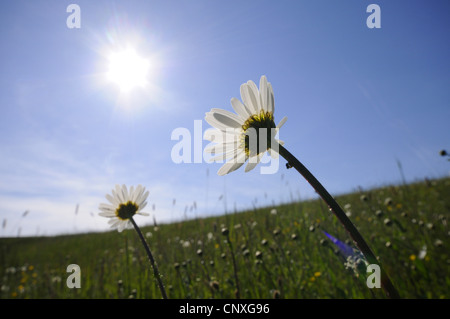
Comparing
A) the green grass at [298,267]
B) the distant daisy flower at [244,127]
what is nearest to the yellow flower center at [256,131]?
the distant daisy flower at [244,127]

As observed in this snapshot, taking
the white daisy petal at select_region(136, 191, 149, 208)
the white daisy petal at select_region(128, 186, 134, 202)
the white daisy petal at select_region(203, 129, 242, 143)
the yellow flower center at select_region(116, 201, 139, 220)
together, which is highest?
the white daisy petal at select_region(203, 129, 242, 143)

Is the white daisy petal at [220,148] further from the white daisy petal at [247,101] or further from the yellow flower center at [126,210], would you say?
the yellow flower center at [126,210]

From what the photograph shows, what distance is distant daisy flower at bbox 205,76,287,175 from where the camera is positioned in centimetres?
116

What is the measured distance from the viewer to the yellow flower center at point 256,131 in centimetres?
116

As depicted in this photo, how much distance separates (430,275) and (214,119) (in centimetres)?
278

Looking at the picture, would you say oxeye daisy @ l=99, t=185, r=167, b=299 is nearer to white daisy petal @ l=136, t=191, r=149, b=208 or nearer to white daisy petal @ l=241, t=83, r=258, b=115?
white daisy petal @ l=136, t=191, r=149, b=208

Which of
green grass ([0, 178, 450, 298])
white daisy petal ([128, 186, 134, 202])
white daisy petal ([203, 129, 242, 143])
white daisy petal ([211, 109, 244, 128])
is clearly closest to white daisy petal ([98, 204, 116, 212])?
white daisy petal ([128, 186, 134, 202])

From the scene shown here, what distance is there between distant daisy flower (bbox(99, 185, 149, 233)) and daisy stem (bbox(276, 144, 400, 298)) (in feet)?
5.92

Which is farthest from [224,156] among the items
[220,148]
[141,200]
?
[141,200]

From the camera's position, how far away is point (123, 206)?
239cm
